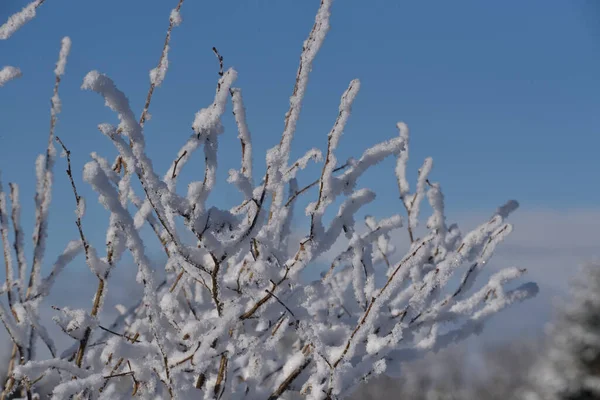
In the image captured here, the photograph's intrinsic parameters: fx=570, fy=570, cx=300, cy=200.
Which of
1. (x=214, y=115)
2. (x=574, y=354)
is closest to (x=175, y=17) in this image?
(x=214, y=115)

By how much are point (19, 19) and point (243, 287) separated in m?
1.00

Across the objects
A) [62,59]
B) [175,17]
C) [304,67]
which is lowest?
[304,67]

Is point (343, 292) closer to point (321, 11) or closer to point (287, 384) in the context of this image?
point (287, 384)

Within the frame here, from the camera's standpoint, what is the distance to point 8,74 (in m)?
1.69

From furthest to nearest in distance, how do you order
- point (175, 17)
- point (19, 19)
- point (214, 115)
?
point (175, 17) → point (19, 19) → point (214, 115)

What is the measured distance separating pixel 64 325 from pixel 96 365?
1.15ft

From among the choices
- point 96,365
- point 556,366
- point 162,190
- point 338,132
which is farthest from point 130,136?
point 556,366

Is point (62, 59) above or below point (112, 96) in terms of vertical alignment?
above

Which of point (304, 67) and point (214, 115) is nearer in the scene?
point (214, 115)

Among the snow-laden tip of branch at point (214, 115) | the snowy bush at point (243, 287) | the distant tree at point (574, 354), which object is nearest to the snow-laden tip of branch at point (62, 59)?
the snowy bush at point (243, 287)

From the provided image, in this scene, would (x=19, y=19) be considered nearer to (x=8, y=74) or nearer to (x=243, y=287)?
(x=8, y=74)


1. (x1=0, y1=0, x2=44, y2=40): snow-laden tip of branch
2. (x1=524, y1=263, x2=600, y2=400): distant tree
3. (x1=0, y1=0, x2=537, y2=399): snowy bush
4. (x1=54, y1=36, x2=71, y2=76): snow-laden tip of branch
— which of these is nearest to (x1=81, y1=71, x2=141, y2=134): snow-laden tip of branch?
(x1=0, y1=0, x2=537, y2=399): snowy bush

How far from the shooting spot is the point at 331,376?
168 cm

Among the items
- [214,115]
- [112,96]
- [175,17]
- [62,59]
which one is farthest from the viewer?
[62,59]
